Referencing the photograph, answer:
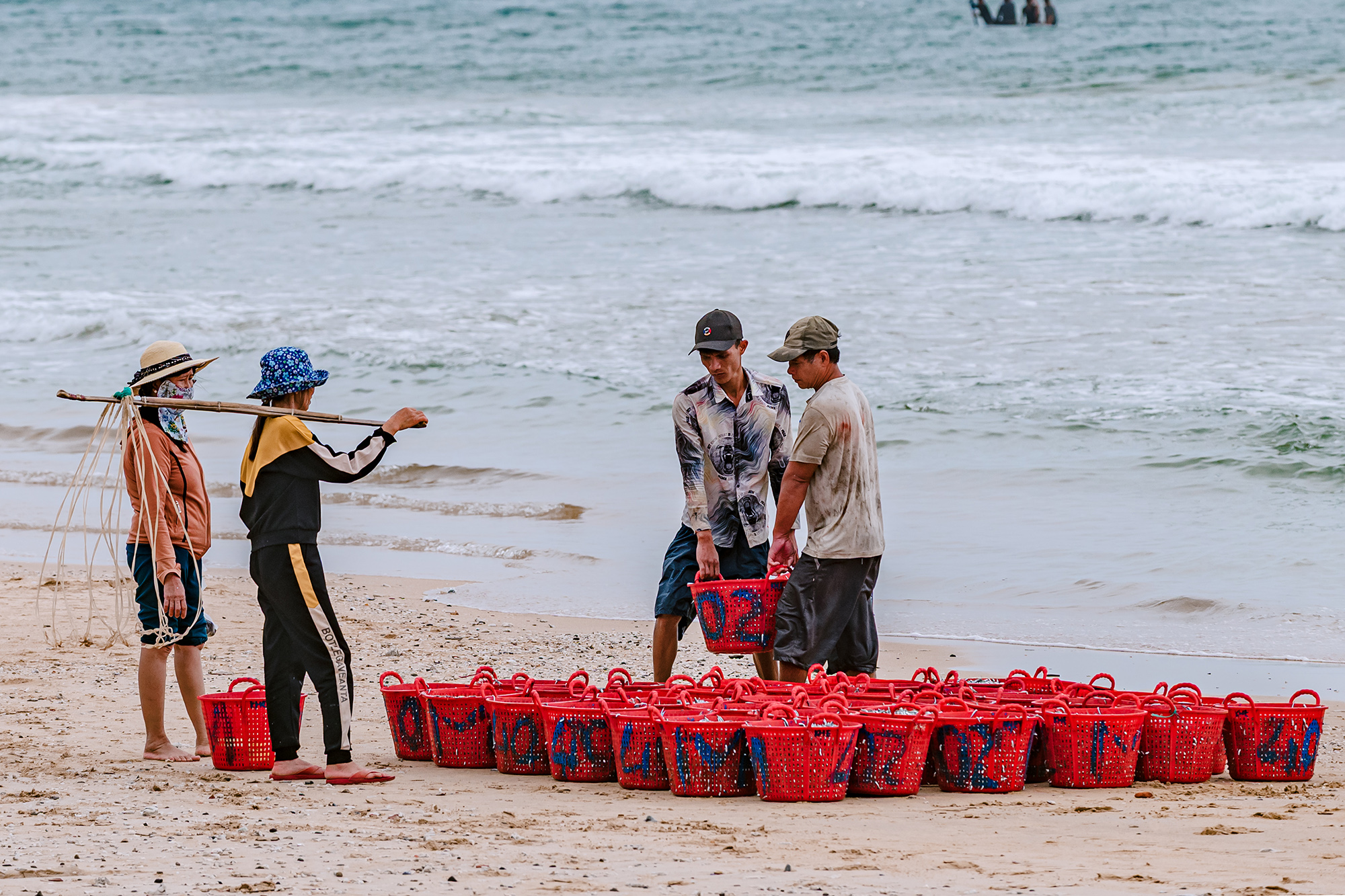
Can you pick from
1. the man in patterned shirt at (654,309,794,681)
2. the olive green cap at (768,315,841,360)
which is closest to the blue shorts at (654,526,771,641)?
the man in patterned shirt at (654,309,794,681)

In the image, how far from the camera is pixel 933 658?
7824 mm

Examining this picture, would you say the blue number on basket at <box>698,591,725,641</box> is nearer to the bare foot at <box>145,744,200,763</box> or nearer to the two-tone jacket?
the two-tone jacket

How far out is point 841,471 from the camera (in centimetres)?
574

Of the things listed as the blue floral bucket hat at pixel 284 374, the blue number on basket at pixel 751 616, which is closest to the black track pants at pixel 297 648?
the blue floral bucket hat at pixel 284 374

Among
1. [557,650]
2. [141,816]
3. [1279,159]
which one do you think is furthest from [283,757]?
[1279,159]

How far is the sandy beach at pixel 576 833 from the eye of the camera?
4156 mm

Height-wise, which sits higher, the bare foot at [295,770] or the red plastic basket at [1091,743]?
the bare foot at [295,770]

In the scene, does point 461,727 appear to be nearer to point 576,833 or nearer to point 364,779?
point 364,779

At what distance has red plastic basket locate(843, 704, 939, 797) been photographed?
519cm

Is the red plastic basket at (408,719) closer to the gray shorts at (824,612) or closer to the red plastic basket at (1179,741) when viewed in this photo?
the gray shorts at (824,612)

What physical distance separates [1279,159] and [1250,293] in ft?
28.0

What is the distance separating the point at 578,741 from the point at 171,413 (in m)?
1.90

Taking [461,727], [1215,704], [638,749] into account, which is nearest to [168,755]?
[461,727]

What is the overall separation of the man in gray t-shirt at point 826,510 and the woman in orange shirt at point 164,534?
84.0 inches
